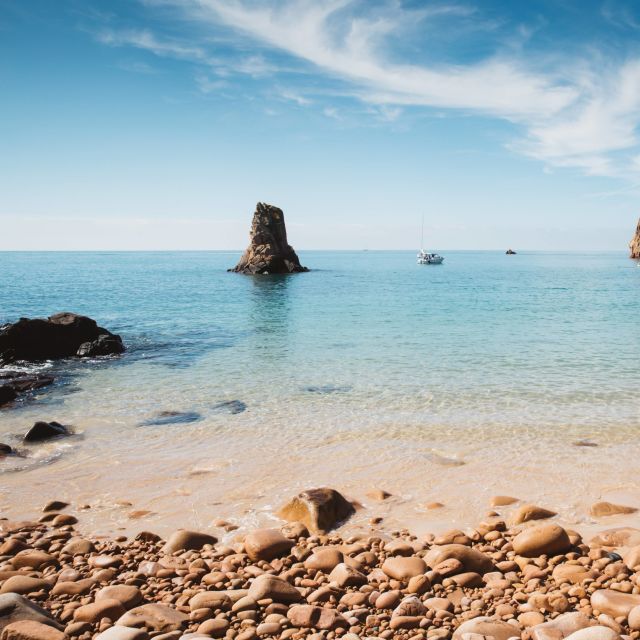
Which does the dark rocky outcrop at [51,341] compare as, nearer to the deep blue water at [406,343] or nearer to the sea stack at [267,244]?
the deep blue water at [406,343]

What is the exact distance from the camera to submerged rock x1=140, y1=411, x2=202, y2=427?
12.8 metres

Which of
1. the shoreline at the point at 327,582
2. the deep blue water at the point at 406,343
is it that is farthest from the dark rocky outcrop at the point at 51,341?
the shoreline at the point at 327,582

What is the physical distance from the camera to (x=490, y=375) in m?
17.0

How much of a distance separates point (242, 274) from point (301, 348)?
7200cm

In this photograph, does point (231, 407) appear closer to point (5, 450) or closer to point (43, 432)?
point (43, 432)

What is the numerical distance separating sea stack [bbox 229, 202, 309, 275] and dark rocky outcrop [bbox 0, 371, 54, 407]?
71013mm

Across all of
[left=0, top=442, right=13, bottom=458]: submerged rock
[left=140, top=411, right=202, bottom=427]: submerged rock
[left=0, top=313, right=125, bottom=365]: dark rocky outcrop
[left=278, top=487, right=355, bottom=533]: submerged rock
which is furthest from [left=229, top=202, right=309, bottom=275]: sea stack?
[left=278, top=487, right=355, bottom=533]: submerged rock

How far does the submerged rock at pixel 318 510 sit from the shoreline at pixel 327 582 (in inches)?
5.6

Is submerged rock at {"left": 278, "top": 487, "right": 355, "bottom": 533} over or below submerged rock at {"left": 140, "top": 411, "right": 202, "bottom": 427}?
over

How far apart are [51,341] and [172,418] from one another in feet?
45.1

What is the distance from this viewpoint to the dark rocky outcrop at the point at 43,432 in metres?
11.5

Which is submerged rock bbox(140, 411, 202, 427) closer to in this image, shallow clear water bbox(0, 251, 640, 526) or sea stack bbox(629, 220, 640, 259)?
shallow clear water bbox(0, 251, 640, 526)

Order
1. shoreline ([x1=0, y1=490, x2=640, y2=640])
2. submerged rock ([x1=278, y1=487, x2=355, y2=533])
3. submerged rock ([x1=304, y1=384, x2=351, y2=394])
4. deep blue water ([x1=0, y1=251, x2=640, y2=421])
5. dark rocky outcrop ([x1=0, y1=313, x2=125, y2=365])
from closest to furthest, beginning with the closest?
1. shoreline ([x1=0, y1=490, x2=640, y2=640])
2. submerged rock ([x1=278, y1=487, x2=355, y2=533])
3. submerged rock ([x1=304, y1=384, x2=351, y2=394])
4. deep blue water ([x1=0, y1=251, x2=640, y2=421])
5. dark rocky outcrop ([x1=0, y1=313, x2=125, y2=365])

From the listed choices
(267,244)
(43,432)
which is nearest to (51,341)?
(43,432)
